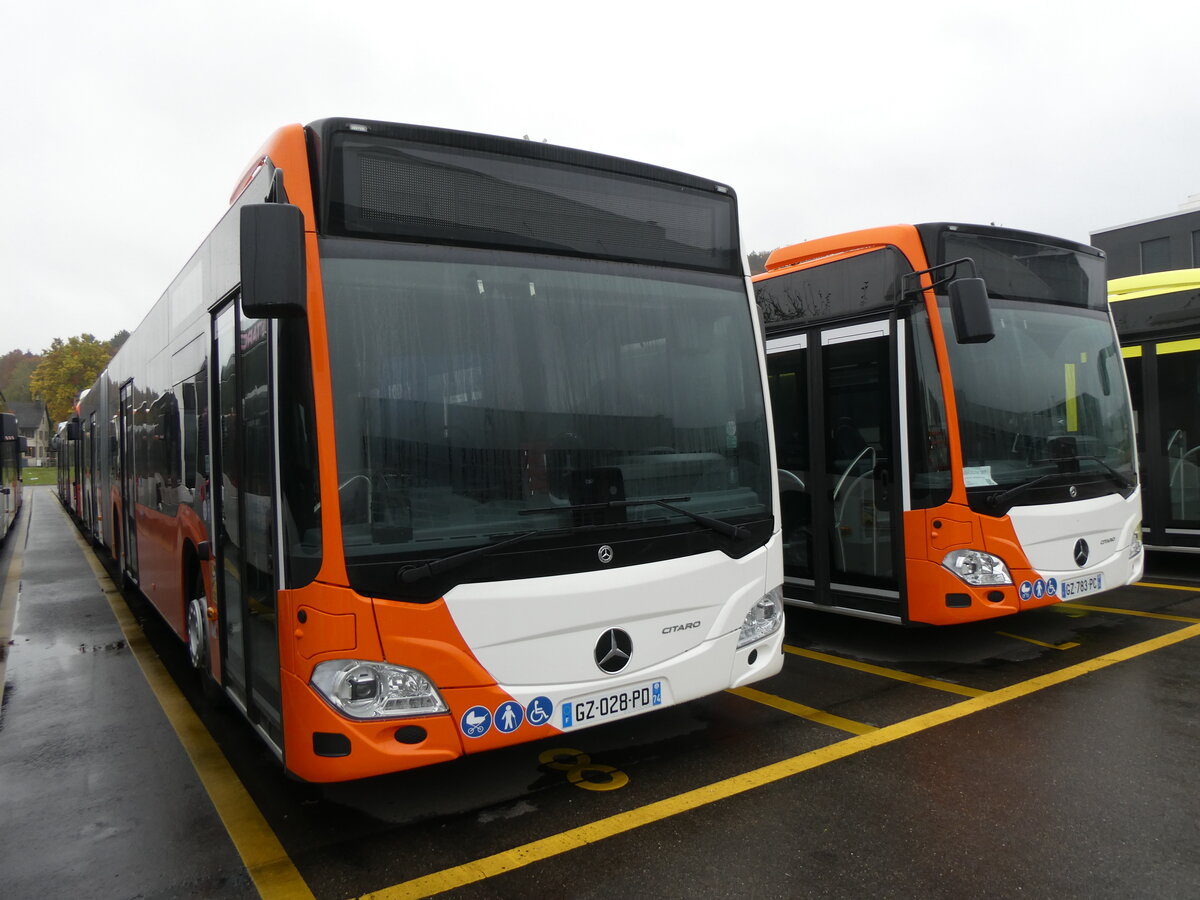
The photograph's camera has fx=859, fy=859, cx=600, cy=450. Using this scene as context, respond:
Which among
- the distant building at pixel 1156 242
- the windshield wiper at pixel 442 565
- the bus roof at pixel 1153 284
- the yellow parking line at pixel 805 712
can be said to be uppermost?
the distant building at pixel 1156 242

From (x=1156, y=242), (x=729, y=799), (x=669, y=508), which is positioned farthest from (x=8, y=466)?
(x=1156, y=242)

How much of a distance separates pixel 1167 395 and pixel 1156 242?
30.4 m

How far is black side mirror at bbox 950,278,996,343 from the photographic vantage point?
5207 millimetres

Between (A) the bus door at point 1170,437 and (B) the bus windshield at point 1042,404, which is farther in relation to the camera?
(A) the bus door at point 1170,437

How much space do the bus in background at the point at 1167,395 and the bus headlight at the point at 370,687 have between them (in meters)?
8.15

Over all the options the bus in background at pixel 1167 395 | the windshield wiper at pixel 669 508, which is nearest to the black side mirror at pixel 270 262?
the windshield wiper at pixel 669 508

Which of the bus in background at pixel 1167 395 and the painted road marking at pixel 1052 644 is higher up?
the bus in background at pixel 1167 395

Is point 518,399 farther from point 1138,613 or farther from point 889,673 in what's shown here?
point 1138,613

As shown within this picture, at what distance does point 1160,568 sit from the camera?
9.62 metres

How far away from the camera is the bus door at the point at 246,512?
351 cm

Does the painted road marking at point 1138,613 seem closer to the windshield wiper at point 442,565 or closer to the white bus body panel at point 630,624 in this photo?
the white bus body panel at point 630,624

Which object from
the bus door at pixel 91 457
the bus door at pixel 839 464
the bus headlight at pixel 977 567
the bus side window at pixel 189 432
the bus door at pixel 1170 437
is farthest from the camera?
the bus door at pixel 91 457

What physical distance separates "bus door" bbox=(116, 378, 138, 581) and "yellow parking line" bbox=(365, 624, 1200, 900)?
6180 millimetres

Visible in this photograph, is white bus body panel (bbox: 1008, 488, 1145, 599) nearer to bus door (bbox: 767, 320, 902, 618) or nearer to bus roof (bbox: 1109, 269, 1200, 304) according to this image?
bus door (bbox: 767, 320, 902, 618)
